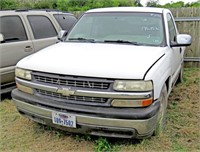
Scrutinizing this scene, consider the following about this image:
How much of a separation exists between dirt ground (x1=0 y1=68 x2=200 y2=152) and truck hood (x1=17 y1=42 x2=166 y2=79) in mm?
1017

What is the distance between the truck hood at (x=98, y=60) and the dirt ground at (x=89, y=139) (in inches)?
40.0

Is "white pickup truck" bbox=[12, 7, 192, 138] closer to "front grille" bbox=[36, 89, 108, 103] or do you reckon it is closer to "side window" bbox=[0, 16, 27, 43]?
"front grille" bbox=[36, 89, 108, 103]

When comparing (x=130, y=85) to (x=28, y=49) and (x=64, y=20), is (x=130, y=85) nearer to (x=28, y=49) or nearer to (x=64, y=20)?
(x=28, y=49)

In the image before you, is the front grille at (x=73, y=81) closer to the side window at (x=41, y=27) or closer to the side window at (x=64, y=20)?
the side window at (x=41, y=27)

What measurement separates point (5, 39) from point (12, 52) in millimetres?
291

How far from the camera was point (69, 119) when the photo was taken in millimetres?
3221

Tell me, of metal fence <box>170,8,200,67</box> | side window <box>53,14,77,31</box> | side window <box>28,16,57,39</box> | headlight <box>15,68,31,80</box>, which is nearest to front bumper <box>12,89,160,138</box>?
headlight <box>15,68,31,80</box>

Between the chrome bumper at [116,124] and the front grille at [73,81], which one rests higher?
the front grille at [73,81]

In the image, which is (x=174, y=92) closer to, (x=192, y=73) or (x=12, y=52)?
(x=192, y=73)

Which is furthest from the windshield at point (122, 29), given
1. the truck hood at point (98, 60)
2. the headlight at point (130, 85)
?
the headlight at point (130, 85)

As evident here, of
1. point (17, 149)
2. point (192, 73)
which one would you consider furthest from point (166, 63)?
point (192, 73)

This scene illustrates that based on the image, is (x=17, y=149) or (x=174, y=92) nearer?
(x=17, y=149)

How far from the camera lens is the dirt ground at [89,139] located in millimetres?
3455

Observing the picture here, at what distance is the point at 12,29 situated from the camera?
17.9 ft
